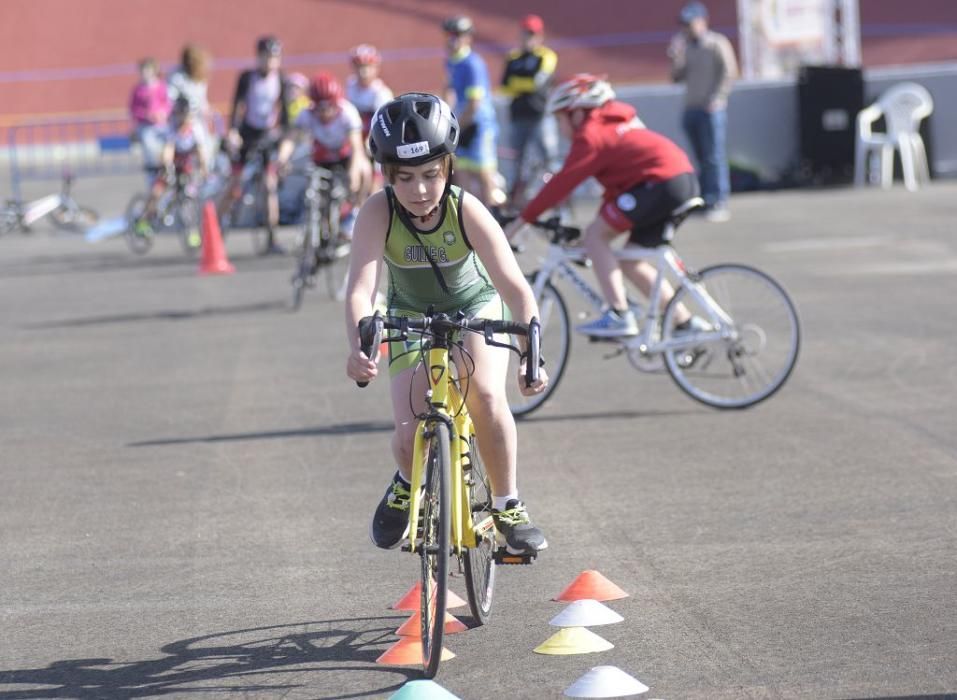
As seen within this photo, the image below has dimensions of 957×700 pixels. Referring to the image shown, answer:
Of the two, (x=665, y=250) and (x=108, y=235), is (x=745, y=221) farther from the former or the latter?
(x=665, y=250)

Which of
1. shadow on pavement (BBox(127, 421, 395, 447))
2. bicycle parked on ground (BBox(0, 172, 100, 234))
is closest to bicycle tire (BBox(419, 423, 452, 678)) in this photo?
shadow on pavement (BBox(127, 421, 395, 447))

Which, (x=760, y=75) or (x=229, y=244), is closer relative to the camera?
(x=229, y=244)

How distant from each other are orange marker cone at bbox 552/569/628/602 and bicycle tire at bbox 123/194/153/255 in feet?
46.0

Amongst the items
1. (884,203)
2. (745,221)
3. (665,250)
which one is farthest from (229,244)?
(665,250)

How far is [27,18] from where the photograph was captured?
132 feet

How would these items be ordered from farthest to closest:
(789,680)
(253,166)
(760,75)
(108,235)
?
(760,75)
(108,235)
(253,166)
(789,680)

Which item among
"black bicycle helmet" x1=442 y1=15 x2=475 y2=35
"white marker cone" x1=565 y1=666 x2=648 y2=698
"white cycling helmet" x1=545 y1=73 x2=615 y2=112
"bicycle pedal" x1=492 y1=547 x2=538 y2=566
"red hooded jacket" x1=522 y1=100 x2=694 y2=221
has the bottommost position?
"white marker cone" x1=565 y1=666 x2=648 y2=698

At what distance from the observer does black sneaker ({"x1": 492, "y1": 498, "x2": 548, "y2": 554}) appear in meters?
5.94

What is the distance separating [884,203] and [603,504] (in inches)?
528

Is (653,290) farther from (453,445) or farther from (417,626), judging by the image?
(453,445)

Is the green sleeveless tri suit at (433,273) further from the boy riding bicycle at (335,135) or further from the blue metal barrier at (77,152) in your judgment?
the blue metal barrier at (77,152)

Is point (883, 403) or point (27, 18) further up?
point (27, 18)

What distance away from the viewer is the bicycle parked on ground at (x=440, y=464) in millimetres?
5281

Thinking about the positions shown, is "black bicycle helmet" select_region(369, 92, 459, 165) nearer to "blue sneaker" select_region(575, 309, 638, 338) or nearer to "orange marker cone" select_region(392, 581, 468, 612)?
"orange marker cone" select_region(392, 581, 468, 612)
